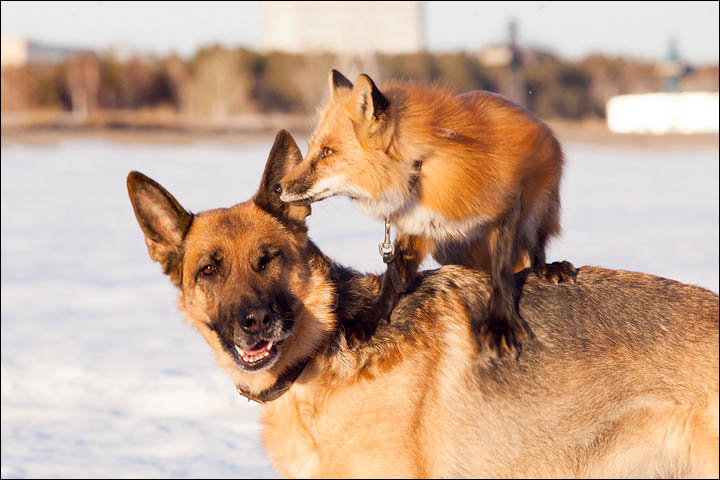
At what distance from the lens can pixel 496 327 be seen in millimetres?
3955

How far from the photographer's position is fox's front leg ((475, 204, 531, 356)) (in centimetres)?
394

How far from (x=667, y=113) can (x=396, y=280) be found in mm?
38217

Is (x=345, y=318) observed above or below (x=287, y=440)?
above

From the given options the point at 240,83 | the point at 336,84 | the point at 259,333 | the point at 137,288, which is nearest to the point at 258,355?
the point at 259,333

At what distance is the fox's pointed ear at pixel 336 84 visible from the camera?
496 centimetres

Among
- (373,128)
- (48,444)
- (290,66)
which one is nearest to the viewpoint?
(373,128)

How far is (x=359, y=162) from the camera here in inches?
175

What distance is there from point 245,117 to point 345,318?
4074 centimetres

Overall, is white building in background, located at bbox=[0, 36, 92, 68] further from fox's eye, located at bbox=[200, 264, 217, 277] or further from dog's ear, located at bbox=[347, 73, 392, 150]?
fox's eye, located at bbox=[200, 264, 217, 277]

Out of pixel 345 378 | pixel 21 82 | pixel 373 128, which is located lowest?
pixel 345 378

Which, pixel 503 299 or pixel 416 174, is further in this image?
pixel 416 174

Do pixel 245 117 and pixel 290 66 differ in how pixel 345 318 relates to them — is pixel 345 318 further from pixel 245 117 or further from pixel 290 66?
pixel 290 66

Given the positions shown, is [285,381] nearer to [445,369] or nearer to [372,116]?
[445,369]

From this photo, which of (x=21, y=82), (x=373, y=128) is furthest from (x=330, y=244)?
(x=21, y=82)
